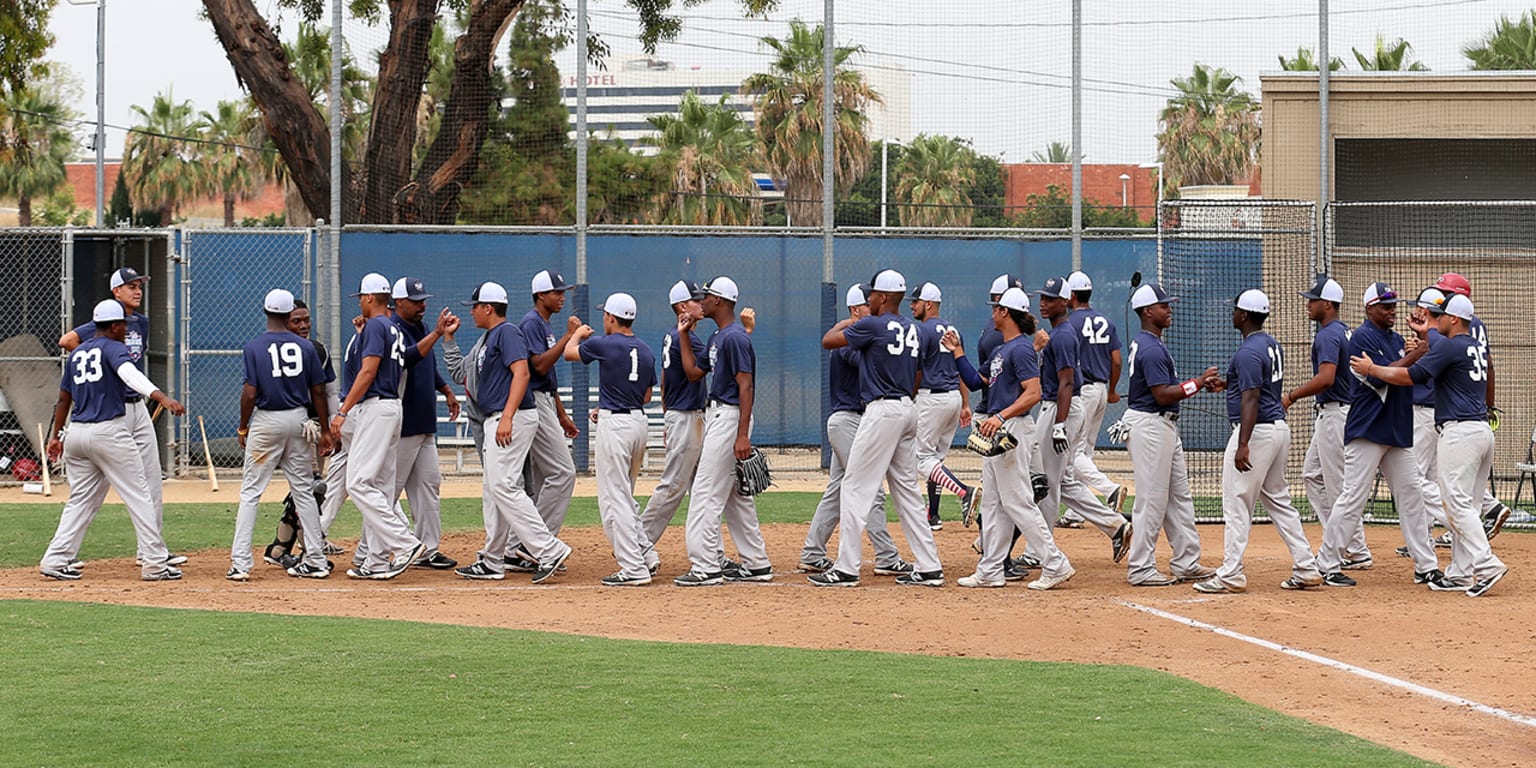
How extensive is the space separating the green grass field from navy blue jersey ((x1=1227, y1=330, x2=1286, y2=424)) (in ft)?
11.1

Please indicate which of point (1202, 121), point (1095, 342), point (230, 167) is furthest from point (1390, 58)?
point (230, 167)

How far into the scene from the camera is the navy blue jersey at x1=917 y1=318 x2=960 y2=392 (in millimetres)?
12117

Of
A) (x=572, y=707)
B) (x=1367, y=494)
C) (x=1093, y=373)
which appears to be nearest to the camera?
(x=572, y=707)

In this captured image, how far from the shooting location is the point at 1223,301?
19109mm

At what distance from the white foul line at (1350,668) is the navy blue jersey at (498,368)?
451cm

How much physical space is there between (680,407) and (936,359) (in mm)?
2009

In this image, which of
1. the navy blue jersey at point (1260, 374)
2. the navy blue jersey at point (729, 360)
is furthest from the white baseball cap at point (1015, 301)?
the navy blue jersey at point (729, 360)

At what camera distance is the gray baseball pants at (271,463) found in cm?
1177

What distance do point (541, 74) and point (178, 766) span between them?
15637 millimetres

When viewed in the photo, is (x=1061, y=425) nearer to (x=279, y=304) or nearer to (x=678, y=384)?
(x=678, y=384)

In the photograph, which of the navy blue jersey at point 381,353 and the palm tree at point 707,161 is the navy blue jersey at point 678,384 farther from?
the palm tree at point 707,161

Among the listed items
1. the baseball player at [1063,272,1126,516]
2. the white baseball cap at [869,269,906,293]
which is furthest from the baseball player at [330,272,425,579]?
the baseball player at [1063,272,1126,516]

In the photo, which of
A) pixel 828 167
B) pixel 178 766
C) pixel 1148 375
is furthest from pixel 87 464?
pixel 828 167

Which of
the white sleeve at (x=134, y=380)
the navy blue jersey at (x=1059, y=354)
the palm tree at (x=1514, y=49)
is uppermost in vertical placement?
the palm tree at (x=1514, y=49)
